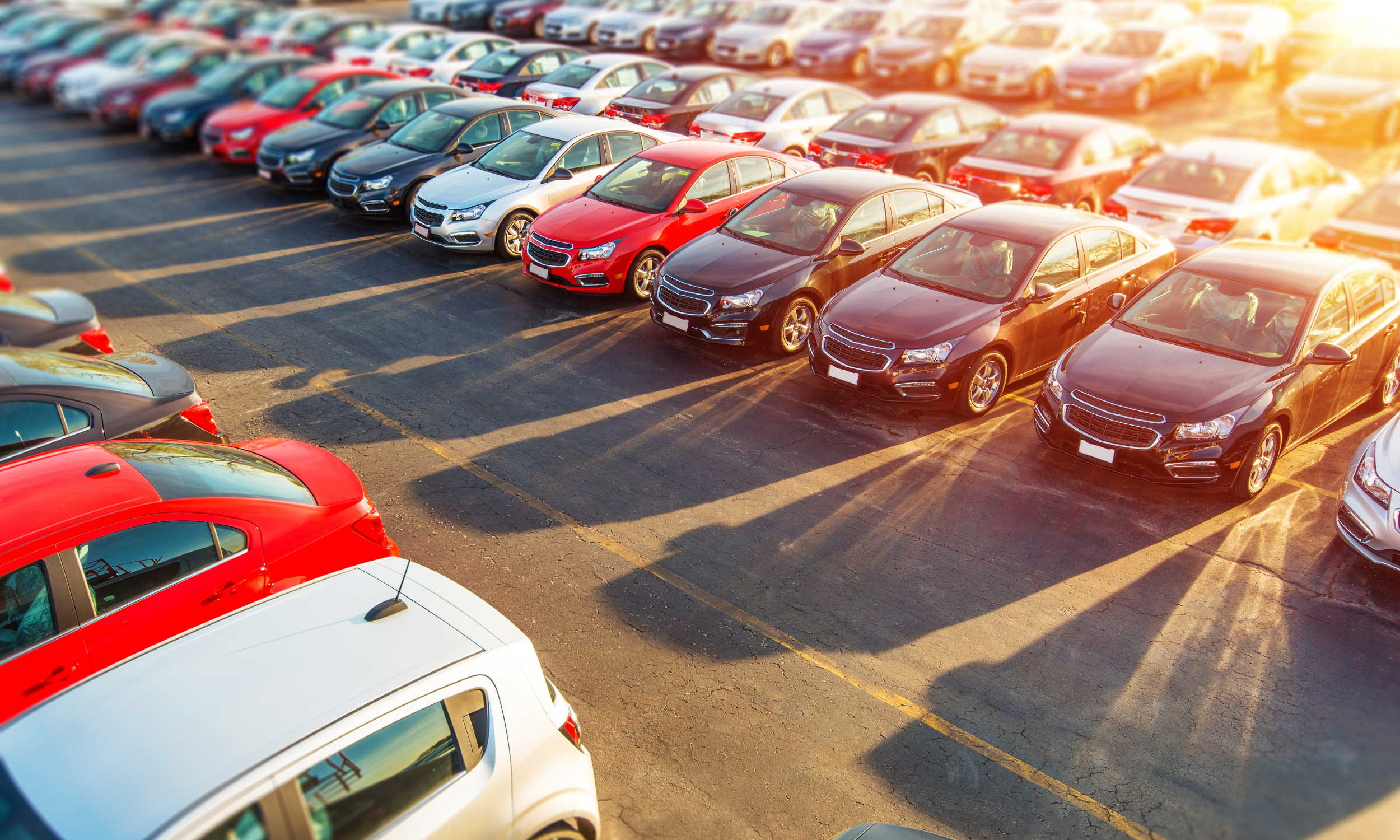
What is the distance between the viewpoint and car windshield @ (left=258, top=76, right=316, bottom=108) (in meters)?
18.5

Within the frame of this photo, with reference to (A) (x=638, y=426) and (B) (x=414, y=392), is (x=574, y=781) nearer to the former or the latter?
(A) (x=638, y=426)

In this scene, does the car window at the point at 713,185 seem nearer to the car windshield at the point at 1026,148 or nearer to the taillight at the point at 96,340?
the car windshield at the point at 1026,148

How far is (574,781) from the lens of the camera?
404 centimetres

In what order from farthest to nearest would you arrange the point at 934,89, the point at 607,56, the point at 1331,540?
the point at 934,89 → the point at 607,56 → the point at 1331,540

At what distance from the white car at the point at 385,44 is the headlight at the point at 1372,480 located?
21.6m

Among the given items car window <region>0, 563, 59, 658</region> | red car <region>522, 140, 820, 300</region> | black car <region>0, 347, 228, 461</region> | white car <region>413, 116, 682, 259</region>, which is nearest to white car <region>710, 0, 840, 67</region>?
white car <region>413, 116, 682, 259</region>

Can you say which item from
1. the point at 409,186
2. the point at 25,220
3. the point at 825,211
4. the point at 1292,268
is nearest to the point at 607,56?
the point at 409,186

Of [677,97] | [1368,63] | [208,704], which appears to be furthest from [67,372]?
[1368,63]

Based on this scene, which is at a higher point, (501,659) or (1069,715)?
(501,659)

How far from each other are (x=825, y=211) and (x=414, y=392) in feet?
16.5

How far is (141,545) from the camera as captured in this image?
4887 mm

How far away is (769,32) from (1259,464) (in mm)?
20649

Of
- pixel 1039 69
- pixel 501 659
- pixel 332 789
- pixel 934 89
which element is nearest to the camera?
pixel 332 789

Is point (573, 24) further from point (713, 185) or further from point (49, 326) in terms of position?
point (49, 326)
